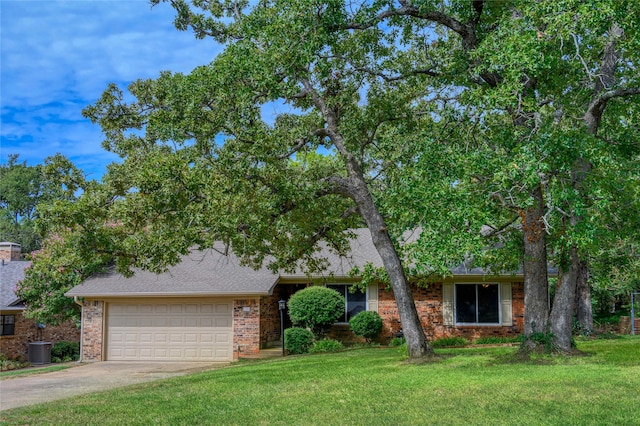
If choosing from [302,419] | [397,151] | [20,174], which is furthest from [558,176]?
[20,174]

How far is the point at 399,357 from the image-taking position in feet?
50.1

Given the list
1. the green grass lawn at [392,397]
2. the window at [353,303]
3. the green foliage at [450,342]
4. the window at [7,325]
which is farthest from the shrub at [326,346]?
the window at [7,325]

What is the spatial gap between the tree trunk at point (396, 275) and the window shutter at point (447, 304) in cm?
732

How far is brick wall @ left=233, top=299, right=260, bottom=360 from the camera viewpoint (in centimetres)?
2123

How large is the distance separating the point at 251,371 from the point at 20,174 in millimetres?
50676

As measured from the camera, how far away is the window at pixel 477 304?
2178cm

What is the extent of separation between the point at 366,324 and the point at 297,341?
8.39 ft

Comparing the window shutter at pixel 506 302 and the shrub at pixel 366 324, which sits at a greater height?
the window shutter at pixel 506 302

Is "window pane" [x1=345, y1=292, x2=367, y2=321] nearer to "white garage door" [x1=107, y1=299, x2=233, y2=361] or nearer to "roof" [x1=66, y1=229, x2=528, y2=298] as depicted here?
"roof" [x1=66, y1=229, x2=528, y2=298]

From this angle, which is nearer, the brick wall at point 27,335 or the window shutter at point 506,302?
the window shutter at point 506,302

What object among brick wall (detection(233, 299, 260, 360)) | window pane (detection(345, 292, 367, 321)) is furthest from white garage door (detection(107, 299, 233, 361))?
window pane (detection(345, 292, 367, 321))

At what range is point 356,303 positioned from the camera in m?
22.5

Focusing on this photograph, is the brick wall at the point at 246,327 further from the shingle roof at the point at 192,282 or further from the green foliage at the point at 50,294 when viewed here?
the green foliage at the point at 50,294

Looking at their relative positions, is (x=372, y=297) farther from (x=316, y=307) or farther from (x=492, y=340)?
(x=492, y=340)
